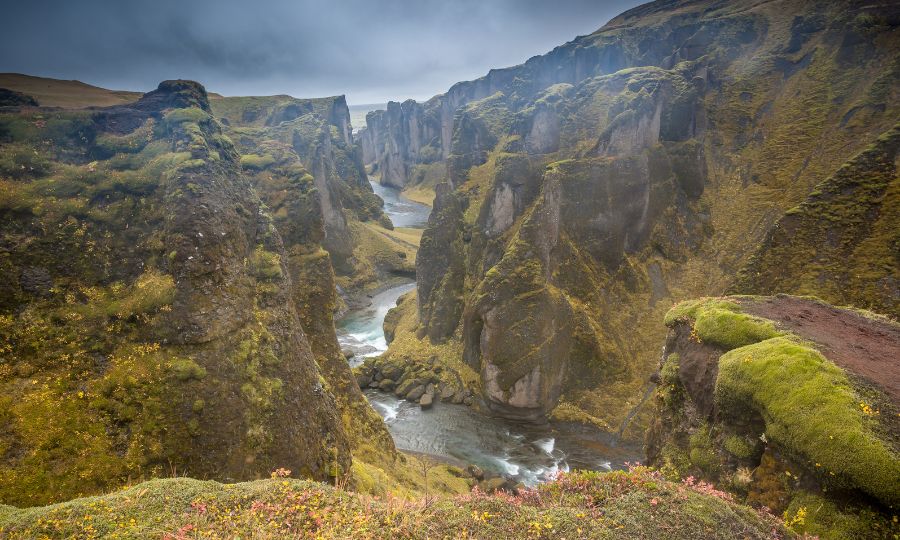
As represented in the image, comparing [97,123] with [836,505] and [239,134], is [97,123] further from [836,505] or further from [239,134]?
[239,134]

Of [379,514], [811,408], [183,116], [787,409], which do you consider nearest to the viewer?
[379,514]

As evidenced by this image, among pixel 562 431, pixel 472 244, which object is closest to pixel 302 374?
pixel 562 431

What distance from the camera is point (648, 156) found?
49.2m

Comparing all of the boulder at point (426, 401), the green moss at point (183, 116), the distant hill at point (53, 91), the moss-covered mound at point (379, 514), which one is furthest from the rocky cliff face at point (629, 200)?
the distant hill at point (53, 91)

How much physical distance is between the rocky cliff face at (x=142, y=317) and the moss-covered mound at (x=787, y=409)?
1711 centimetres

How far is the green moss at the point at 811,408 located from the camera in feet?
40.9

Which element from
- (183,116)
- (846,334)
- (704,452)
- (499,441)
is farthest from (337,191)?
(846,334)

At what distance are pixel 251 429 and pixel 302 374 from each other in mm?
4042

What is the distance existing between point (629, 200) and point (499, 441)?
1158 inches

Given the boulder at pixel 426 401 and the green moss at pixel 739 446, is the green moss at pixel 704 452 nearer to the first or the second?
the green moss at pixel 739 446

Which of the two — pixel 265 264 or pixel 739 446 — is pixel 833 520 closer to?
pixel 739 446

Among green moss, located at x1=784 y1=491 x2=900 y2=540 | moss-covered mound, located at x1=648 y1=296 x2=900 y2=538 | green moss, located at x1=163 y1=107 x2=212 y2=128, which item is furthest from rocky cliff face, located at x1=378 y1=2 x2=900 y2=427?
green moss, located at x1=163 y1=107 x2=212 y2=128

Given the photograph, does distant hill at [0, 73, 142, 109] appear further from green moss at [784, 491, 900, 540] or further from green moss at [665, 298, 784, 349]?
green moss at [784, 491, 900, 540]

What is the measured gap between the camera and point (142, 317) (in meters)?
16.7
